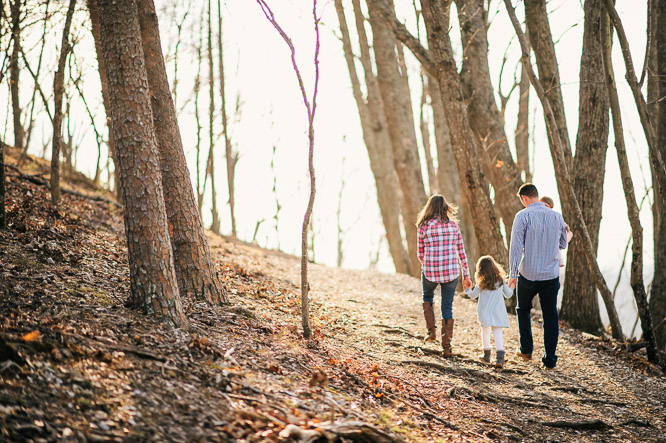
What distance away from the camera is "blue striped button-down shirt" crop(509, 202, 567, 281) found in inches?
253

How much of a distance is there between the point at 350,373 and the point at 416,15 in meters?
14.2

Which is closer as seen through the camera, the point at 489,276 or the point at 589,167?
the point at 489,276

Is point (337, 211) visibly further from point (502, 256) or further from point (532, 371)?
point (532, 371)

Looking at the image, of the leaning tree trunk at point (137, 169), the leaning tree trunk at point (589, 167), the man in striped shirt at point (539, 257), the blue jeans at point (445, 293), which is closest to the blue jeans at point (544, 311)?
the man in striped shirt at point (539, 257)

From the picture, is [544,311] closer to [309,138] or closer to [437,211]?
[437,211]

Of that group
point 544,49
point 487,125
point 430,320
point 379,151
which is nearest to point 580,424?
point 430,320

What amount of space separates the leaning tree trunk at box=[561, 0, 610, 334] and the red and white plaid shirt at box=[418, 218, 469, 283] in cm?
345

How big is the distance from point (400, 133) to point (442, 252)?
826 cm

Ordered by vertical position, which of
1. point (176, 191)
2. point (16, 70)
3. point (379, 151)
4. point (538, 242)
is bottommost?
point (538, 242)

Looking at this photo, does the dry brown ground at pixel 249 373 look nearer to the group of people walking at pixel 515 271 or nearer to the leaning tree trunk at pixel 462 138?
the group of people walking at pixel 515 271

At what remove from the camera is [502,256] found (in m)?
9.34

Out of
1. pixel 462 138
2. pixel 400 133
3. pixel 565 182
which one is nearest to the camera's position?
pixel 565 182

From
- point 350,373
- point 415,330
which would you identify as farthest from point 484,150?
point 350,373

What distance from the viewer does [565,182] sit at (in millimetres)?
8328
